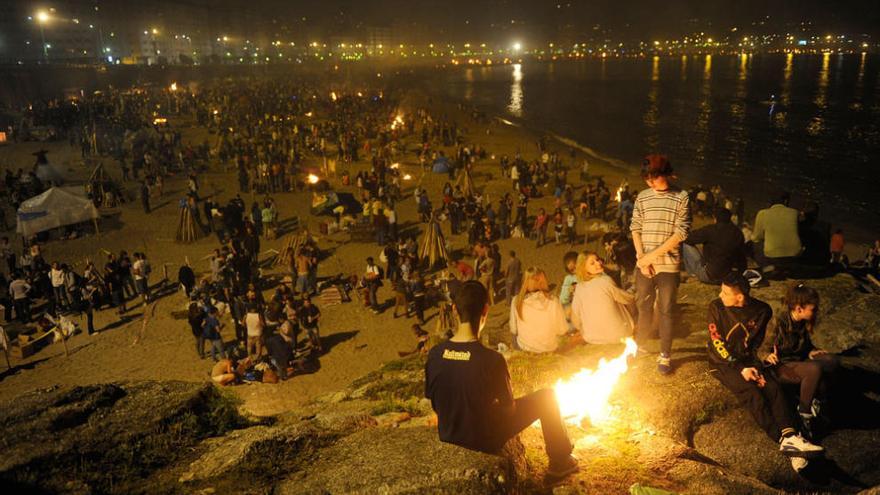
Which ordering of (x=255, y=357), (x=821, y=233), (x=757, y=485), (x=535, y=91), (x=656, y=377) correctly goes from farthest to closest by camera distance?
1. (x=535, y=91)
2. (x=255, y=357)
3. (x=821, y=233)
4. (x=656, y=377)
5. (x=757, y=485)

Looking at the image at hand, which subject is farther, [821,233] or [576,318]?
[821,233]

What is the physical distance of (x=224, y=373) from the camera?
1294cm

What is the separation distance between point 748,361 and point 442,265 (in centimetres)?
1467

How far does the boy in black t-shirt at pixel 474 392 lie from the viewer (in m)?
3.97

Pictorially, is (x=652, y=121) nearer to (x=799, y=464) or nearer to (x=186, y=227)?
(x=186, y=227)

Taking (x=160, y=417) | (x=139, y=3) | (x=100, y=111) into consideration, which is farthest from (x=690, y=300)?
(x=139, y=3)

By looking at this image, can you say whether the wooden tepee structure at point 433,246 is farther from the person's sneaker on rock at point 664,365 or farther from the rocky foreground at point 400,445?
the person's sneaker on rock at point 664,365

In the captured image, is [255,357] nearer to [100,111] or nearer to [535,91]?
[100,111]

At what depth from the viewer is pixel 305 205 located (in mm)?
27891

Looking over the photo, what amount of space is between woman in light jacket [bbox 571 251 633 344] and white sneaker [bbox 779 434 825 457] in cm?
208

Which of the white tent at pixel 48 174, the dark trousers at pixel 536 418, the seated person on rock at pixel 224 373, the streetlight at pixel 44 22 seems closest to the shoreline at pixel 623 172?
the dark trousers at pixel 536 418

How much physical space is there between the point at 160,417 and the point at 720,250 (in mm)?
6995

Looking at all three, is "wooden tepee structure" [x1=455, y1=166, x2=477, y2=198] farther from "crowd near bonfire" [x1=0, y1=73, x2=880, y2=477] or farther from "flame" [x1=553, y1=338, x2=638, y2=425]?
"flame" [x1=553, y1=338, x2=638, y2=425]

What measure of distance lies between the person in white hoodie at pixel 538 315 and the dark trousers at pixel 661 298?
1044 millimetres
